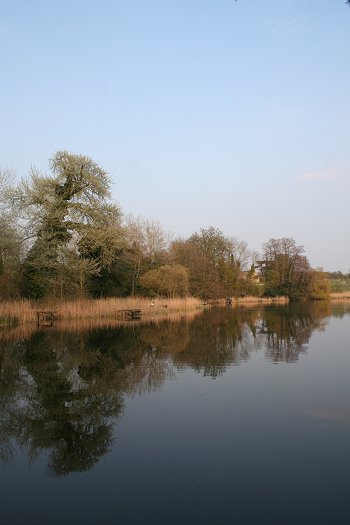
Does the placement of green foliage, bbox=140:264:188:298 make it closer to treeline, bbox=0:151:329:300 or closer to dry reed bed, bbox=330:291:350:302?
treeline, bbox=0:151:329:300

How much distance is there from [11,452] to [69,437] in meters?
0.86

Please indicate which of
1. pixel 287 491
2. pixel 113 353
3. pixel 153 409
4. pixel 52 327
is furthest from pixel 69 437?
pixel 52 327

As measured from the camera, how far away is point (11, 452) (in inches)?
265

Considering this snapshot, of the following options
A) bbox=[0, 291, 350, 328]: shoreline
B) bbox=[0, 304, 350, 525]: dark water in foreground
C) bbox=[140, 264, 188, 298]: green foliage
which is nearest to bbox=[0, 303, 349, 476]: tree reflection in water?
bbox=[0, 304, 350, 525]: dark water in foreground

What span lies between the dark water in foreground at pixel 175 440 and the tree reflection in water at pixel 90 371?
0.04 metres

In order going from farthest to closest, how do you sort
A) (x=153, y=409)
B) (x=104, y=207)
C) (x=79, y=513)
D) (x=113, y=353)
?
(x=104, y=207) < (x=113, y=353) < (x=153, y=409) < (x=79, y=513)

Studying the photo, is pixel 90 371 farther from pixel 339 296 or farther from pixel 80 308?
pixel 339 296

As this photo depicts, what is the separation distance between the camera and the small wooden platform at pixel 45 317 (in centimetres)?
2775

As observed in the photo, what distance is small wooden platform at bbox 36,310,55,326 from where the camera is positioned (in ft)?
91.0

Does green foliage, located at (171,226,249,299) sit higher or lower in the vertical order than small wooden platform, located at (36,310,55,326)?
higher

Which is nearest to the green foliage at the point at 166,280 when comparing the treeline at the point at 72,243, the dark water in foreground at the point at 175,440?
the treeline at the point at 72,243

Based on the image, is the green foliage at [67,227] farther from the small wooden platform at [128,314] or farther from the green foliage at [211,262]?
the green foliage at [211,262]

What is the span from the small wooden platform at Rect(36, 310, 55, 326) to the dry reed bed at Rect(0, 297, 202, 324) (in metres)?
0.34

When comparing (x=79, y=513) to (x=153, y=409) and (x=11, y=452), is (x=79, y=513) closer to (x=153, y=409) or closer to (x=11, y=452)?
(x=11, y=452)
